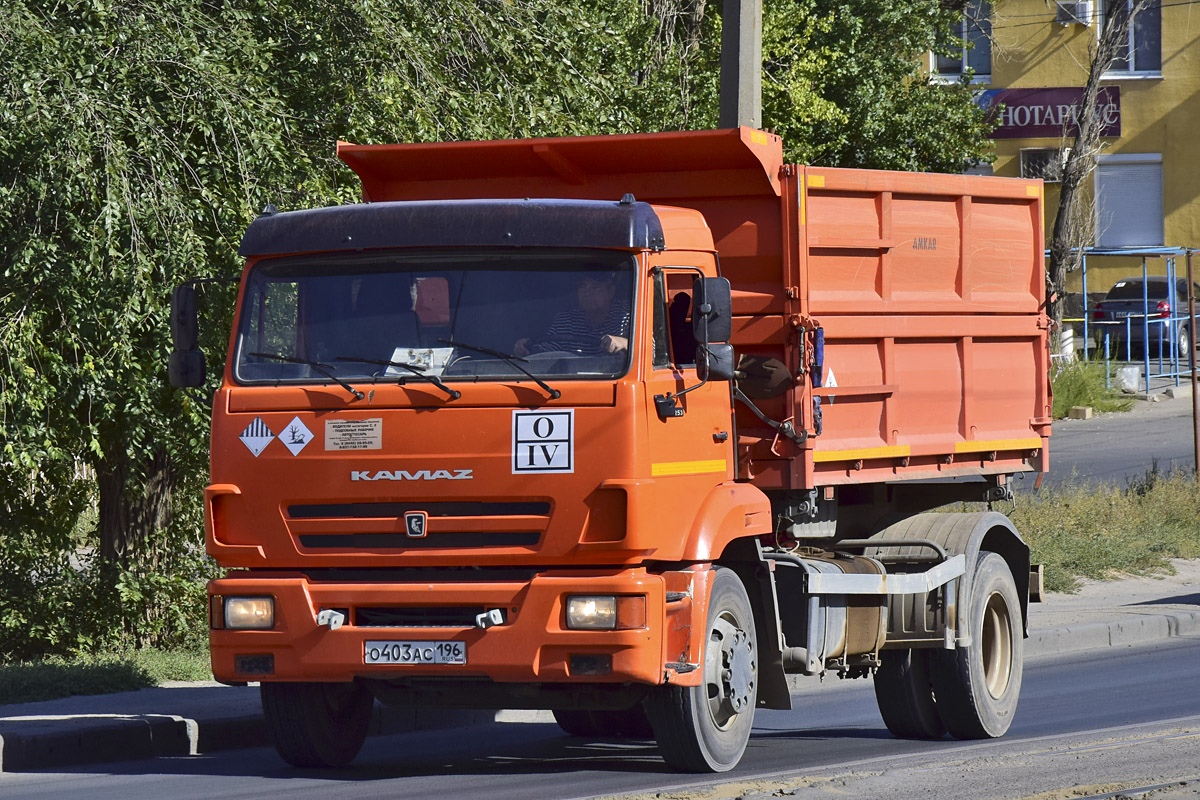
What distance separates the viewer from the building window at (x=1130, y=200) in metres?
41.7

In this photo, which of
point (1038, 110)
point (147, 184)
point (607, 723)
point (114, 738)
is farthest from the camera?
point (1038, 110)

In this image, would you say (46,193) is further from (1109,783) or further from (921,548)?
(1109,783)

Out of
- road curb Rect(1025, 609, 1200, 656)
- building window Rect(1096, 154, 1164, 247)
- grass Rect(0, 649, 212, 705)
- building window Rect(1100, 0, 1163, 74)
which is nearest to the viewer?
grass Rect(0, 649, 212, 705)

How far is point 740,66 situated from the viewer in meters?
14.2

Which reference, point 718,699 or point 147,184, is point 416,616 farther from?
point 147,184

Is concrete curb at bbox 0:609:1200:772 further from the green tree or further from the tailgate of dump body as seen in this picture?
the tailgate of dump body

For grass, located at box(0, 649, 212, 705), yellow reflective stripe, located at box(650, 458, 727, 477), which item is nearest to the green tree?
grass, located at box(0, 649, 212, 705)

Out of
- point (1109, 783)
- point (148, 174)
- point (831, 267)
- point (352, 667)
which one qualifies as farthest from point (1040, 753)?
point (148, 174)

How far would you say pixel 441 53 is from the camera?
12.8 metres

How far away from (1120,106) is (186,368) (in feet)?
122

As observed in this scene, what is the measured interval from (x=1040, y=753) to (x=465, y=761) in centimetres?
288

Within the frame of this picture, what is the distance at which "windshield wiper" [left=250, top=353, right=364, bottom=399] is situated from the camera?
7457 mm

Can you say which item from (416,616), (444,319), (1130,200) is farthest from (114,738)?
(1130,200)

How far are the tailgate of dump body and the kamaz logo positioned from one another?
1.44m
